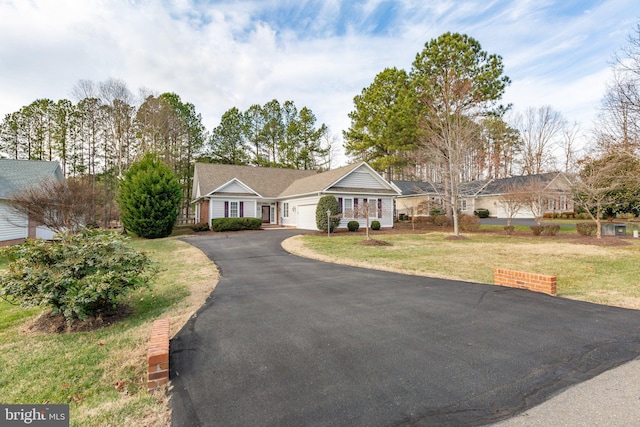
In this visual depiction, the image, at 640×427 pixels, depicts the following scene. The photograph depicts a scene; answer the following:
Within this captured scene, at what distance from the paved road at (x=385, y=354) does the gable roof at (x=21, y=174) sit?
17.4m

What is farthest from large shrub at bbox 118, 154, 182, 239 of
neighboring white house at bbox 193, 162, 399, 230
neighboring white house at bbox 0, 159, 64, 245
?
neighboring white house at bbox 0, 159, 64, 245

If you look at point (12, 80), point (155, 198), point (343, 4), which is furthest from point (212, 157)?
point (343, 4)

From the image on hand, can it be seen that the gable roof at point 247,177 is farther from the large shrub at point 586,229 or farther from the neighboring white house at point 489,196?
the large shrub at point 586,229

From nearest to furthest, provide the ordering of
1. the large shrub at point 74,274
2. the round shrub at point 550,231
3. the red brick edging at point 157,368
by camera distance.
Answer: the red brick edging at point 157,368
the large shrub at point 74,274
the round shrub at point 550,231

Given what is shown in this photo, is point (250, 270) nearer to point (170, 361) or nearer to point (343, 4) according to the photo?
point (170, 361)

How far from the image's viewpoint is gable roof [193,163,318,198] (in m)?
25.5

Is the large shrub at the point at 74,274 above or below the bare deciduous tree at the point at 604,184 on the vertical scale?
below

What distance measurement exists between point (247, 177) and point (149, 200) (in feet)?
34.5

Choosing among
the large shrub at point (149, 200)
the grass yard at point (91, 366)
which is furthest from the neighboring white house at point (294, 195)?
the grass yard at point (91, 366)

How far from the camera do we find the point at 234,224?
2153 centimetres

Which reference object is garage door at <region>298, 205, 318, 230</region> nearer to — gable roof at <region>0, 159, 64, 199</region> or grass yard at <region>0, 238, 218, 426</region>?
gable roof at <region>0, 159, 64, 199</region>

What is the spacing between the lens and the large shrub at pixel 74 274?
14.2 ft

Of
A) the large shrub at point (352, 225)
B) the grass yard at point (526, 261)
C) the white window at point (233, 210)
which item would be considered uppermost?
the white window at point (233, 210)

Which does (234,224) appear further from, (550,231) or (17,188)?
(550,231)
